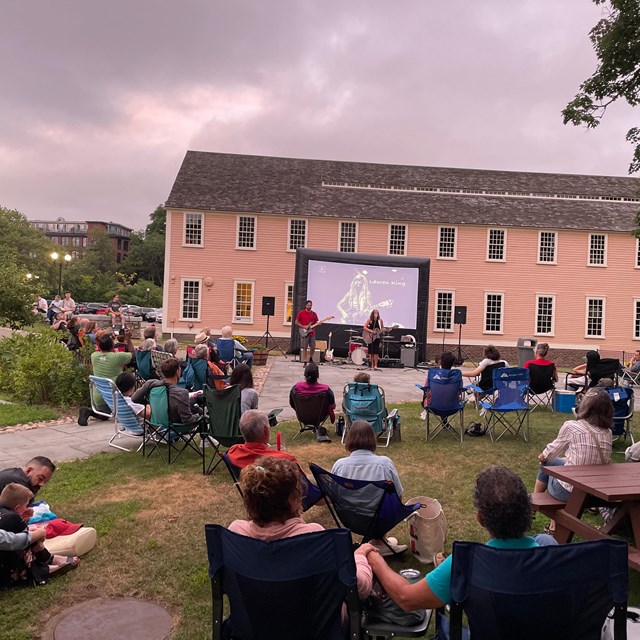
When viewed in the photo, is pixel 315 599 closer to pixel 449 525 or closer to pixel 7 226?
pixel 449 525

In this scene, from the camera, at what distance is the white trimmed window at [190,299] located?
88.9ft

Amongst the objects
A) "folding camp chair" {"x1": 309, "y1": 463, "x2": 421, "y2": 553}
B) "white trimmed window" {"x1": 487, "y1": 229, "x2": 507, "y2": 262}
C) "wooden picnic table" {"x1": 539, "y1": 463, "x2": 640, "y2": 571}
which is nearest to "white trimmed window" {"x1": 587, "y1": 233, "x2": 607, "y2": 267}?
"white trimmed window" {"x1": 487, "y1": 229, "x2": 507, "y2": 262}

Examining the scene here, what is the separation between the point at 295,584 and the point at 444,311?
85.5 feet

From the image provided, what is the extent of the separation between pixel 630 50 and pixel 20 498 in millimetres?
12201

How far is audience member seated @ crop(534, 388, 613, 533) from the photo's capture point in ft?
14.8

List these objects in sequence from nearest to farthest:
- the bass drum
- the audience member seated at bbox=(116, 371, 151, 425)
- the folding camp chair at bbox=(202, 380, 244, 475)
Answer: the folding camp chair at bbox=(202, 380, 244, 475) < the audience member seated at bbox=(116, 371, 151, 425) < the bass drum

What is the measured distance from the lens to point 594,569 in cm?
220

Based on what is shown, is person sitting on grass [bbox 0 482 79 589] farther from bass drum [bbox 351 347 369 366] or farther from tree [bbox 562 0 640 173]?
bass drum [bbox 351 347 369 366]

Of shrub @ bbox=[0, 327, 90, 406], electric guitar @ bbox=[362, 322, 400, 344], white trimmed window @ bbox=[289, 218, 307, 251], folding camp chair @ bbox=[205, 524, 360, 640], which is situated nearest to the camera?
folding camp chair @ bbox=[205, 524, 360, 640]

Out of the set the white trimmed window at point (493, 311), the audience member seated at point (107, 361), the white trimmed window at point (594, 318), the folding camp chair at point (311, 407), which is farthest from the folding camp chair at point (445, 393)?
the white trimmed window at point (594, 318)

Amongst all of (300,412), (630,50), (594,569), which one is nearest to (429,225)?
(630,50)

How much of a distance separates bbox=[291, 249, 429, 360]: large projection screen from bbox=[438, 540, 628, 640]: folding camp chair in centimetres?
1984

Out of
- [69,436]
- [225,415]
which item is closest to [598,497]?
[225,415]

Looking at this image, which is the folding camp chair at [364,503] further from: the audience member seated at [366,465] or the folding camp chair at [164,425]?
the folding camp chair at [164,425]
